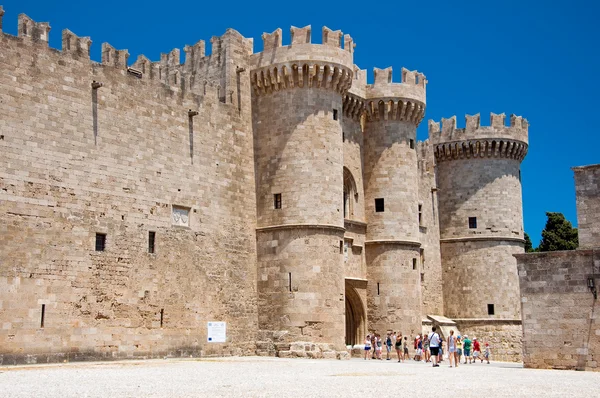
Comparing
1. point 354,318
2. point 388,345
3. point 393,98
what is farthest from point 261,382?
point 393,98

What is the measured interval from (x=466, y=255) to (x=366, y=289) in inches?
297

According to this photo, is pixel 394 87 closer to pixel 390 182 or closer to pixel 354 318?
pixel 390 182

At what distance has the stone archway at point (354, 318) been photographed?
29422mm

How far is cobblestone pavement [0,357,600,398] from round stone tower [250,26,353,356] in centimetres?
552

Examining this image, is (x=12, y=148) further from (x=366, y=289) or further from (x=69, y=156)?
(x=366, y=289)

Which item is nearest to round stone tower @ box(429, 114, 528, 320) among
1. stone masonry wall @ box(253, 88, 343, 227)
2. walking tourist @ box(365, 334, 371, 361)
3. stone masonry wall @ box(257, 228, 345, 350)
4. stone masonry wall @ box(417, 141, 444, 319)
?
stone masonry wall @ box(417, 141, 444, 319)

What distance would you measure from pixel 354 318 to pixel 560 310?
10.7 metres

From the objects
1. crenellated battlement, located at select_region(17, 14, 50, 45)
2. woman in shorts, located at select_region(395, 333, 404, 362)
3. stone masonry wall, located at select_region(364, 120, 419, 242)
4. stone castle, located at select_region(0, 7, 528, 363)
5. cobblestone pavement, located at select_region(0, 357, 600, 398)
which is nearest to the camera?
cobblestone pavement, located at select_region(0, 357, 600, 398)

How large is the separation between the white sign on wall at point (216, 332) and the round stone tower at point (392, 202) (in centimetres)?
705

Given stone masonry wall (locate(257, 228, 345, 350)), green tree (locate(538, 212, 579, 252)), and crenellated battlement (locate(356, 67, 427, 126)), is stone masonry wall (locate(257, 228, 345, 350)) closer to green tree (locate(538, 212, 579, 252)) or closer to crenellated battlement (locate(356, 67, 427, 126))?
crenellated battlement (locate(356, 67, 427, 126))

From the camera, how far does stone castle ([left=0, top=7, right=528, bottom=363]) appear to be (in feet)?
66.5

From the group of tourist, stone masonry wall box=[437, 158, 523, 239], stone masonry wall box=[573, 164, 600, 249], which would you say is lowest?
the group of tourist

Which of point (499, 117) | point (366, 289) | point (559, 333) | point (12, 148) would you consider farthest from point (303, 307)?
point (499, 117)

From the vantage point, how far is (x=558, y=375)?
→ 17.5 m
